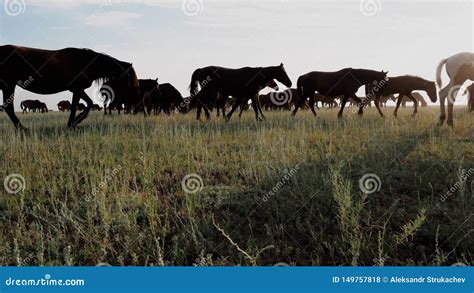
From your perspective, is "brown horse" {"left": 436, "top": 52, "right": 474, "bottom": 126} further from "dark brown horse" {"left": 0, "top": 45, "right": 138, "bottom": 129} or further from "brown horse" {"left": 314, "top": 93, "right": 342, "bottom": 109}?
"brown horse" {"left": 314, "top": 93, "right": 342, "bottom": 109}

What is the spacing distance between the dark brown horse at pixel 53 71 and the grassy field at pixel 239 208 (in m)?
4.01

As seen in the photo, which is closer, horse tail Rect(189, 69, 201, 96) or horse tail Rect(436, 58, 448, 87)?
horse tail Rect(436, 58, 448, 87)

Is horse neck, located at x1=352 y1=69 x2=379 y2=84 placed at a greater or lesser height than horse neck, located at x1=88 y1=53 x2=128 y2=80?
greater

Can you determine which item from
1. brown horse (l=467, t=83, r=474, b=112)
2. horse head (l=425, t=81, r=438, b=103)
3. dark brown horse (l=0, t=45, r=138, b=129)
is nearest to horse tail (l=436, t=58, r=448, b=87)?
brown horse (l=467, t=83, r=474, b=112)

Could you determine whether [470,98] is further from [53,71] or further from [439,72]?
[53,71]

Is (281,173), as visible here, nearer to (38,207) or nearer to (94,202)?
(94,202)

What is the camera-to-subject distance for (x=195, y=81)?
50.9 feet

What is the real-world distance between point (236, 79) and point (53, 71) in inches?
263

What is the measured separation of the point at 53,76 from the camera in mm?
10773

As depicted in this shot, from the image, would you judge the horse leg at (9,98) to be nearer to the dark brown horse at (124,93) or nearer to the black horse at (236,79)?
the dark brown horse at (124,93)

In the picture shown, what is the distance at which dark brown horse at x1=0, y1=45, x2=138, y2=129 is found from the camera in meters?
10.1

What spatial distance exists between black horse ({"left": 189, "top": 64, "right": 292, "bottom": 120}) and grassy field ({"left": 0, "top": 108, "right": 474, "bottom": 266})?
8.69m

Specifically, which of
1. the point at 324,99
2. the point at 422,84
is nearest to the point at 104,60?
the point at 422,84

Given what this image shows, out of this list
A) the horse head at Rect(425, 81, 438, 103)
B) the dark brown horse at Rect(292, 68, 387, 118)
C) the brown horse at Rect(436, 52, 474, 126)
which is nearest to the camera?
the brown horse at Rect(436, 52, 474, 126)
